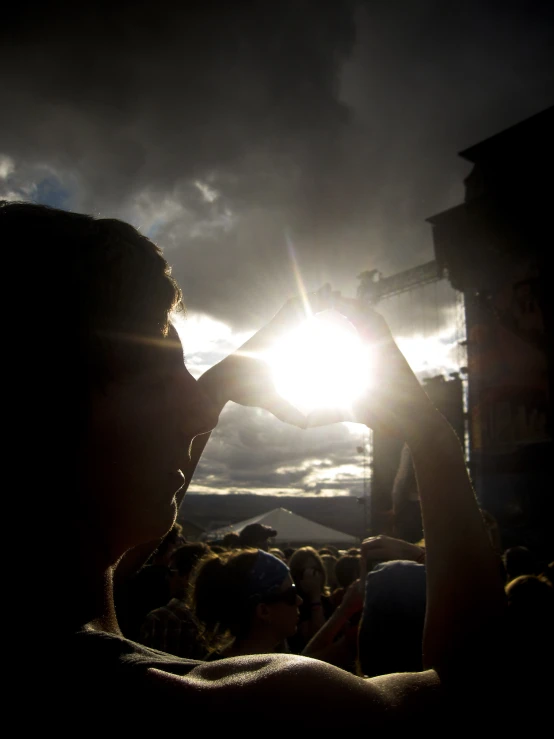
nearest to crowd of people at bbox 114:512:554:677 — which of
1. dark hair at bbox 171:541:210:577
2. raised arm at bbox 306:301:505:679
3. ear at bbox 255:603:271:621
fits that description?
ear at bbox 255:603:271:621

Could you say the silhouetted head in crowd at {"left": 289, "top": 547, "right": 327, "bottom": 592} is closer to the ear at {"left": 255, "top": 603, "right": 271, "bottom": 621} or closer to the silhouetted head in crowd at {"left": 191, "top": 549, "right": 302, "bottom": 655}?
the silhouetted head in crowd at {"left": 191, "top": 549, "right": 302, "bottom": 655}

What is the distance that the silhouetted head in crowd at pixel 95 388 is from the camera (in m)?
0.73

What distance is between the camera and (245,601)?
10.5 ft

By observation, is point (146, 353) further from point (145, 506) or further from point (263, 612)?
point (263, 612)

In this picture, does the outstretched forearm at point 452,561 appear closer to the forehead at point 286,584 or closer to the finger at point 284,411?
the finger at point 284,411

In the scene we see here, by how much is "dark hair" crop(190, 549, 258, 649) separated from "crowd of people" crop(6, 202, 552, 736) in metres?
2.24

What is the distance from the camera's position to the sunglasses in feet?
10.7

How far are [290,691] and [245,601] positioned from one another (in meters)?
2.86

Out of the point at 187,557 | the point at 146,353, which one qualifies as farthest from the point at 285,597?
the point at 146,353

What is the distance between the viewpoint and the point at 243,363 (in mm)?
1223

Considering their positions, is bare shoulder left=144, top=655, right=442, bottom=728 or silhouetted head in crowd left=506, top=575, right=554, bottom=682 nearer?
bare shoulder left=144, top=655, right=442, bottom=728

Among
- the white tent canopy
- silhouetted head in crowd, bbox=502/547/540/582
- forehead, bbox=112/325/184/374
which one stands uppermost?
forehead, bbox=112/325/184/374

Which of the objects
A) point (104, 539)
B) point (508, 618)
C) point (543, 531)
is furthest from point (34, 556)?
point (543, 531)

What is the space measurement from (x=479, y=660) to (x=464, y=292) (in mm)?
28850
